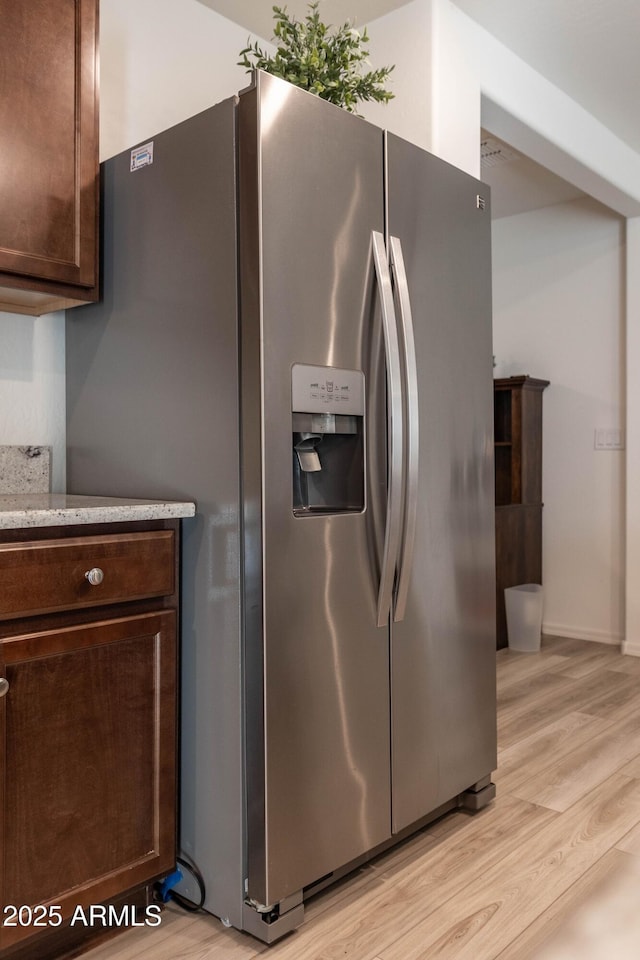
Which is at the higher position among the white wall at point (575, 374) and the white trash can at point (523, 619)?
the white wall at point (575, 374)

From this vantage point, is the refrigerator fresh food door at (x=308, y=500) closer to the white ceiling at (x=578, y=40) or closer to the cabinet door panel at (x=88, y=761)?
the cabinet door panel at (x=88, y=761)

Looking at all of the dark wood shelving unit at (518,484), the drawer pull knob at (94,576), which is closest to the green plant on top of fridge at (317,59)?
the drawer pull knob at (94,576)

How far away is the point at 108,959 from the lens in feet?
5.04

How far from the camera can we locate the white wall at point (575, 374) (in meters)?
4.36

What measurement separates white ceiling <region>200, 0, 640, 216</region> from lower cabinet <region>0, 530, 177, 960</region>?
1.89 m

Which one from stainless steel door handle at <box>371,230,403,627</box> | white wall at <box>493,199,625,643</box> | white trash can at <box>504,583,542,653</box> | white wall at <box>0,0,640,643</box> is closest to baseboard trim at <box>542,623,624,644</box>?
white wall at <box>493,199,625,643</box>

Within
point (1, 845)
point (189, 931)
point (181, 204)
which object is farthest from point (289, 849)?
point (181, 204)

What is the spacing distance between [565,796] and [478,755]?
38 cm

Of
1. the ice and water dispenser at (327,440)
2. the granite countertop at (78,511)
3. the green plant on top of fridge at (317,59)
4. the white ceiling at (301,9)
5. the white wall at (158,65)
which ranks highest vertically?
the white ceiling at (301,9)

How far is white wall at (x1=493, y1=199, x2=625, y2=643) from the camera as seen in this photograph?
436cm

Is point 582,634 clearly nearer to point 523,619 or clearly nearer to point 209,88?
point 523,619

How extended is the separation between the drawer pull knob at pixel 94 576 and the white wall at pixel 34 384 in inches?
27.2

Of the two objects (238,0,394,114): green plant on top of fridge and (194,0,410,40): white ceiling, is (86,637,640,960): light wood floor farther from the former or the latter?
(194,0,410,40): white ceiling

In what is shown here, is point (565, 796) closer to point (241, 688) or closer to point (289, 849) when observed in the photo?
point (289, 849)
